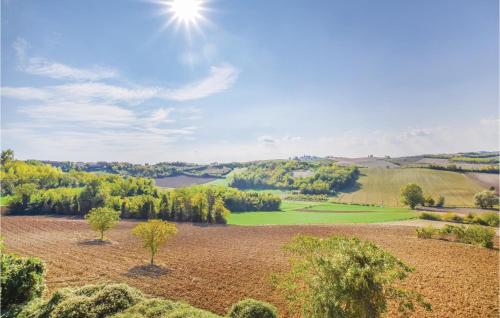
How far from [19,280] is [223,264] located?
24.4 meters

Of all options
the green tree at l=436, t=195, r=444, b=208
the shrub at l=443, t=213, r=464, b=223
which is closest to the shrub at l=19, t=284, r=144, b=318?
the shrub at l=443, t=213, r=464, b=223

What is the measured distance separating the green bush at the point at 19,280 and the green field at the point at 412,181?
110509 mm

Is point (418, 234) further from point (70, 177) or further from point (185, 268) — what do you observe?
point (70, 177)

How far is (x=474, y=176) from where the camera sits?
406 feet

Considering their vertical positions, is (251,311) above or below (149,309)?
below

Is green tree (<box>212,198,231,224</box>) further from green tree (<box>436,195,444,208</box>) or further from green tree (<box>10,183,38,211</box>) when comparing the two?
green tree (<box>436,195,444,208</box>)

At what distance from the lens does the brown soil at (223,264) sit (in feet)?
88.4

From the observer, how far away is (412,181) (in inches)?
4904

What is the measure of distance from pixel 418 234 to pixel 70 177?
13980 cm

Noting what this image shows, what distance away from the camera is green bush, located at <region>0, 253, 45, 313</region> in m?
18.0

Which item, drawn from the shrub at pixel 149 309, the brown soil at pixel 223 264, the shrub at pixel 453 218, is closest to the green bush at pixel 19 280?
the shrub at pixel 149 309

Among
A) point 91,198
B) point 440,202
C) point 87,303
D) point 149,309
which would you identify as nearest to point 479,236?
point 149,309

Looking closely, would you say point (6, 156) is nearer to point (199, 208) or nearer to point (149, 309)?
point (199, 208)

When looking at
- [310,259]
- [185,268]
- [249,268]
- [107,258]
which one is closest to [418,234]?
[249,268]
